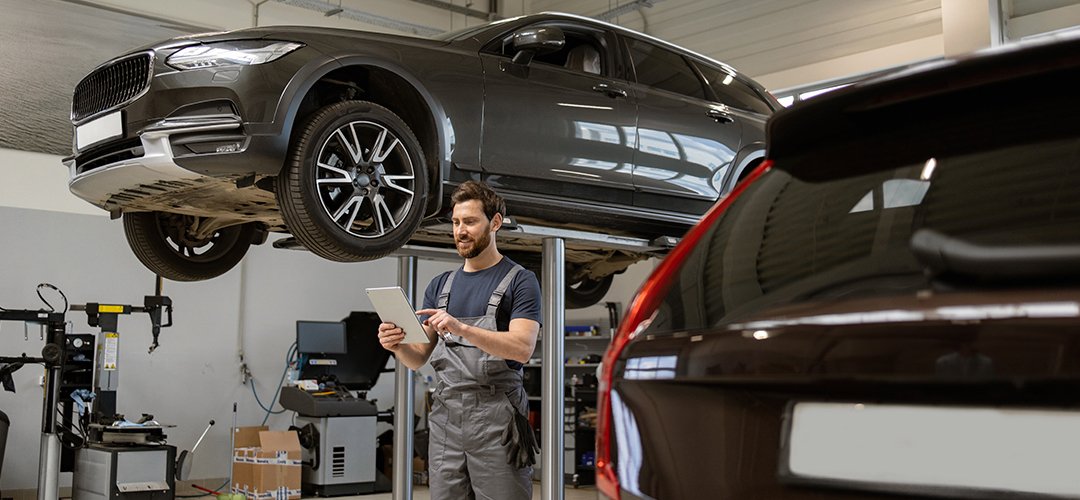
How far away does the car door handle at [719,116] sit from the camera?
4824 millimetres

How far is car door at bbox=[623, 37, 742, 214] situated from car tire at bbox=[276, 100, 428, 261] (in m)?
1.19

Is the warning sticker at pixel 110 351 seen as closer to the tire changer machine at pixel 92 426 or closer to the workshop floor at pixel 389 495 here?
the tire changer machine at pixel 92 426

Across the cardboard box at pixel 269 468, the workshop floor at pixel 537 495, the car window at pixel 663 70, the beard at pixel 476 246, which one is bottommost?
the workshop floor at pixel 537 495

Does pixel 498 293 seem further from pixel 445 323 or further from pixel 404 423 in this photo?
pixel 404 423

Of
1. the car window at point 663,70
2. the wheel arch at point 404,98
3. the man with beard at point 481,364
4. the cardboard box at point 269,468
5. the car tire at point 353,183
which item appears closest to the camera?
the man with beard at point 481,364

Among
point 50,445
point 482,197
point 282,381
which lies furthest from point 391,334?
point 282,381

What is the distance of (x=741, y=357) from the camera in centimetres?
107

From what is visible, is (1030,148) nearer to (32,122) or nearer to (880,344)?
(880,344)

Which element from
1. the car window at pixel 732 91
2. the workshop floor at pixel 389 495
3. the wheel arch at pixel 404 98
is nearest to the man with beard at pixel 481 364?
the wheel arch at pixel 404 98

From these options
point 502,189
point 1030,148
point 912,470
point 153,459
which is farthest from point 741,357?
point 153,459

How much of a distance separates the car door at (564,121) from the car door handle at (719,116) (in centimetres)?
55

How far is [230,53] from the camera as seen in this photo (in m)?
3.47

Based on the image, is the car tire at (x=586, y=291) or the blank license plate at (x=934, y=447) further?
the car tire at (x=586, y=291)

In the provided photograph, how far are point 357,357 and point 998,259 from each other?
8.93 metres
